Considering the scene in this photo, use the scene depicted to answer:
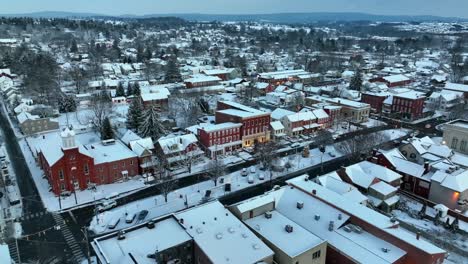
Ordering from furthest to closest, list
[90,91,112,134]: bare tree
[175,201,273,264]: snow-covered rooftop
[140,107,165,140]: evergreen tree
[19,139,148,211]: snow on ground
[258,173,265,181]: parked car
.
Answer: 1. [90,91,112,134]: bare tree
2. [140,107,165,140]: evergreen tree
3. [258,173,265,181]: parked car
4. [19,139,148,211]: snow on ground
5. [175,201,273,264]: snow-covered rooftop

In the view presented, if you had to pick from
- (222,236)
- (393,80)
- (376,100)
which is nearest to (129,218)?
(222,236)

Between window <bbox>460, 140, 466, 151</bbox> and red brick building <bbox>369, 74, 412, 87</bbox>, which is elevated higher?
red brick building <bbox>369, 74, 412, 87</bbox>

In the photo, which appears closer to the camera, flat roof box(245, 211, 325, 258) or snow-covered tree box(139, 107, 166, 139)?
flat roof box(245, 211, 325, 258)

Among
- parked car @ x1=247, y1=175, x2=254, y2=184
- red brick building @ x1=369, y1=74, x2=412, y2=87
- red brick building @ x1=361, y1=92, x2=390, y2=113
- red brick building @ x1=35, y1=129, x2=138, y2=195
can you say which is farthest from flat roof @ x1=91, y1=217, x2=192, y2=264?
red brick building @ x1=369, y1=74, x2=412, y2=87

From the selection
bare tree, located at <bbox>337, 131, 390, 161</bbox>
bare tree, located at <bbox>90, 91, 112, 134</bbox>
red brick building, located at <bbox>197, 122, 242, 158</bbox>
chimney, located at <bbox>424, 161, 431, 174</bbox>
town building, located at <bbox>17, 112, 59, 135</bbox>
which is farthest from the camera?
bare tree, located at <bbox>90, 91, 112, 134</bbox>

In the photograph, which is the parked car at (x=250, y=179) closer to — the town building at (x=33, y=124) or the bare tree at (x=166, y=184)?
the bare tree at (x=166, y=184)

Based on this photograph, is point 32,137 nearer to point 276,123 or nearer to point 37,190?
point 37,190

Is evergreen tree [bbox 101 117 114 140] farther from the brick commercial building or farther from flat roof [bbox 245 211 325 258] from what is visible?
flat roof [bbox 245 211 325 258]

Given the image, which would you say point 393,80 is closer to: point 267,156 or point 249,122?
point 249,122
